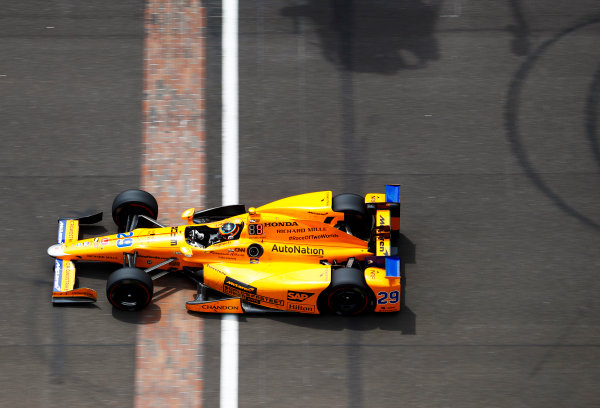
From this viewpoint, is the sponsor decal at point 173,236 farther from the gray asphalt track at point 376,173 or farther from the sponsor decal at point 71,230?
the sponsor decal at point 71,230

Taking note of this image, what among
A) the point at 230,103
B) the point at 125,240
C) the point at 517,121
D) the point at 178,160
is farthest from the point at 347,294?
the point at 517,121

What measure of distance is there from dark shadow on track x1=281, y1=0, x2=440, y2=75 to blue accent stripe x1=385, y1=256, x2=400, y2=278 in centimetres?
490

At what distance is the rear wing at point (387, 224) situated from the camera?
→ 1268cm

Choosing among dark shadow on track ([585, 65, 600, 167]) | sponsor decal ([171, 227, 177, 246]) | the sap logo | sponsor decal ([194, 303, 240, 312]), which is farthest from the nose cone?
dark shadow on track ([585, 65, 600, 167])

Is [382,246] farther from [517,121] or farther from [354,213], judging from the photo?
[517,121]

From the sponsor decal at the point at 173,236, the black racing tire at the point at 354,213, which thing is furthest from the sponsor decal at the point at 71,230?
the black racing tire at the point at 354,213

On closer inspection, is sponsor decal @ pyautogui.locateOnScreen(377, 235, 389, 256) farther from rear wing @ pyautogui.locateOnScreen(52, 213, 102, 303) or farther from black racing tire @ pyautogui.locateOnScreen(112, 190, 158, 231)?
rear wing @ pyautogui.locateOnScreen(52, 213, 102, 303)

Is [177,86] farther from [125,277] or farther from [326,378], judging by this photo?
[326,378]

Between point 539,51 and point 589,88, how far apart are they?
1.19m

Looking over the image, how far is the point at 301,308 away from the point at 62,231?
3.99 meters

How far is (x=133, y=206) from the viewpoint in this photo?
13.7 meters

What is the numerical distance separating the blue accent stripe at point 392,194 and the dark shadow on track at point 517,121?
293cm

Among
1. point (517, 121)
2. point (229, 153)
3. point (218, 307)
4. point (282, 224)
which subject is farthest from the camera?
point (517, 121)

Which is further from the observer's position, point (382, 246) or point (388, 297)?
point (382, 246)
